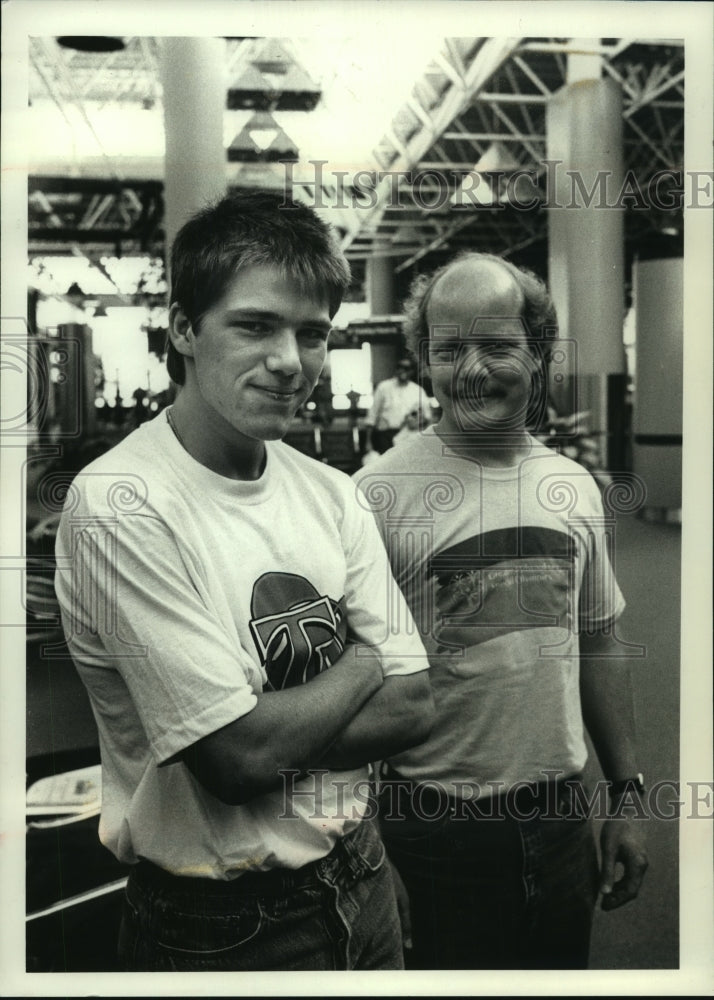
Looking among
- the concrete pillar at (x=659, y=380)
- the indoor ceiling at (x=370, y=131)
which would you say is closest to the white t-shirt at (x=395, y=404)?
the indoor ceiling at (x=370, y=131)

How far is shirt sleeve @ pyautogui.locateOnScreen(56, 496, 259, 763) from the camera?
2.15 m

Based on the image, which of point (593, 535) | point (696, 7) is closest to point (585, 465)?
point (593, 535)

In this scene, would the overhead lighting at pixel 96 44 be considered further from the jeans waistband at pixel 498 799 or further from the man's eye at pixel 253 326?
the jeans waistband at pixel 498 799

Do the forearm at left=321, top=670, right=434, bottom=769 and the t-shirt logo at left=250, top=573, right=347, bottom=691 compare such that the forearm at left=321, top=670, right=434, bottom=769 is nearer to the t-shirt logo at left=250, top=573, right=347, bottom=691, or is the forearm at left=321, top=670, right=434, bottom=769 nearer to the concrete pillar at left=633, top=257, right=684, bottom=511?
the t-shirt logo at left=250, top=573, right=347, bottom=691

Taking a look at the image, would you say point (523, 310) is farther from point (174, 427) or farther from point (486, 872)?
point (486, 872)

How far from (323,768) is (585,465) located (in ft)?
3.11

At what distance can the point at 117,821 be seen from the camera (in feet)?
7.63

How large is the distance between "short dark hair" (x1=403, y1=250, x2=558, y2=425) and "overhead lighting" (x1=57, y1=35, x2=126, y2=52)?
0.92 metres

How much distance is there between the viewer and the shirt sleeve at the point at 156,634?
2146mm

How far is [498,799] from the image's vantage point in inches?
95.3

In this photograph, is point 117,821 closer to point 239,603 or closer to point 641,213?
point 239,603

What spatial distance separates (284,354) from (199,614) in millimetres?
623

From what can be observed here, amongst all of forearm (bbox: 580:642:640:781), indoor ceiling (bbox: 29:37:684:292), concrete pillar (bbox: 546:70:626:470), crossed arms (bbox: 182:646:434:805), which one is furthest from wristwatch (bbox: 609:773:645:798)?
indoor ceiling (bbox: 29:37:684:292)

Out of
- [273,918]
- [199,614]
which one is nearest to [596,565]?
[199,614]
